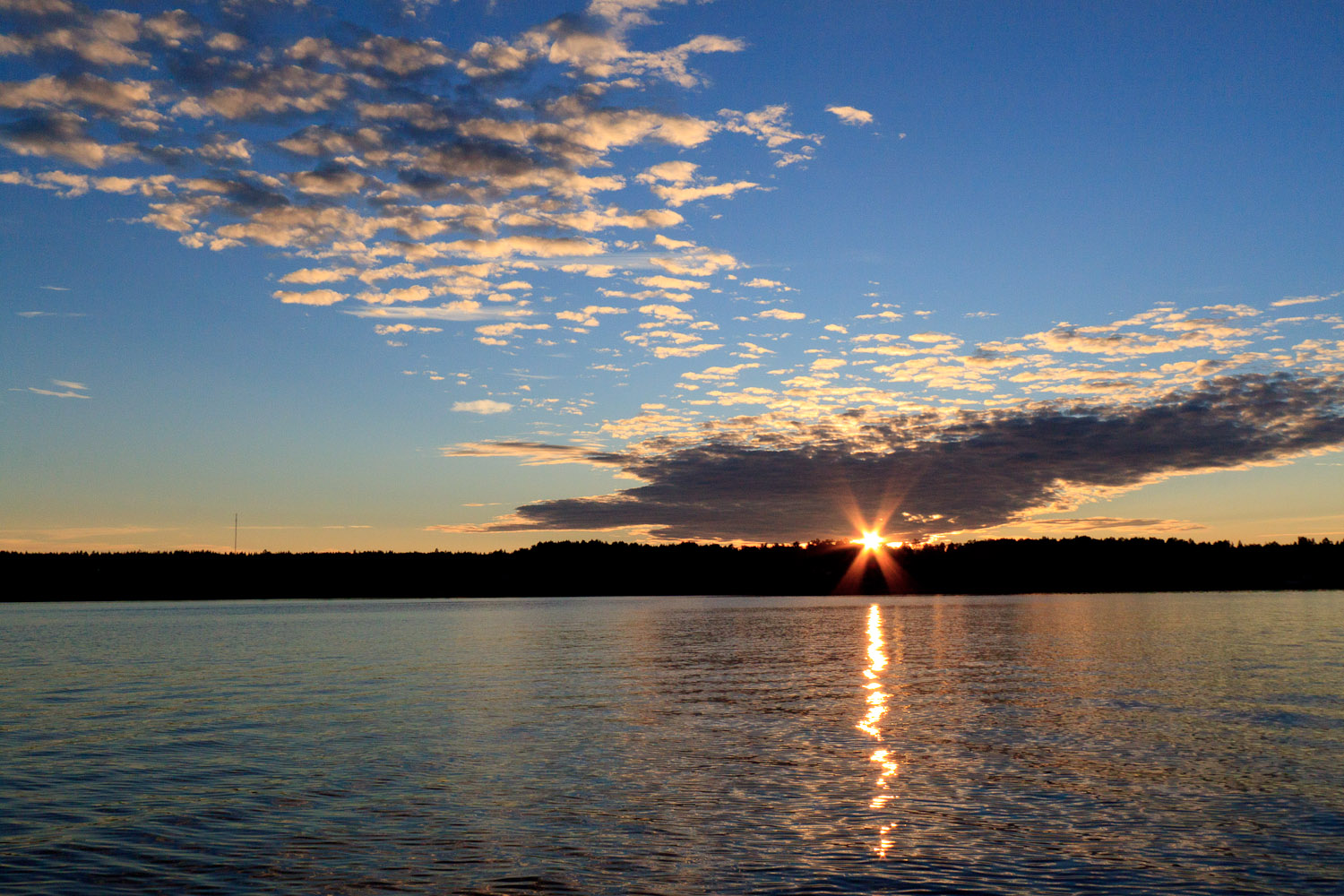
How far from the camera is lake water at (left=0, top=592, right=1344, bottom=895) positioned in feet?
59.8

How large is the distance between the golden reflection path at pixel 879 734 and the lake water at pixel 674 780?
0.65ft

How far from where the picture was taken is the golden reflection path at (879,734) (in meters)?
21.1

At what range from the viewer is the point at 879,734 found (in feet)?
115

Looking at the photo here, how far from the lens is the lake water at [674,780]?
18234 millimetres

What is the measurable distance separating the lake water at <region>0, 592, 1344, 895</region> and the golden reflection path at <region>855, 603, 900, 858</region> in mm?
199

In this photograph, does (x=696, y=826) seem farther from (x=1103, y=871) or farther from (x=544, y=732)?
(x=544, y=732)

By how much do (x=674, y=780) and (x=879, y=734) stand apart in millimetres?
11572

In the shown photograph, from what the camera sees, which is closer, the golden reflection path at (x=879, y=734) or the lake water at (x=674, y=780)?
the lake water at (x=674, y=780)

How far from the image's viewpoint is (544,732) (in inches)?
1377

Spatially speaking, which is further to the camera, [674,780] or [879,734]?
[879,734]

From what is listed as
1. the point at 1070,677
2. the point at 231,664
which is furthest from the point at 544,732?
the point at 231,664

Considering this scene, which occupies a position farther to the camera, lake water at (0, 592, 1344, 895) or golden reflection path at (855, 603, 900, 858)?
golden reflection path at (855, 603, 900, 858)

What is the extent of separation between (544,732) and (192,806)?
1366cm

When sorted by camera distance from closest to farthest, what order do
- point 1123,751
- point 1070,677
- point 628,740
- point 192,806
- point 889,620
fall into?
1. point 192,806
2. point 1123,751
3. point 628,740
4. point 1070,677
5. point 889,620
